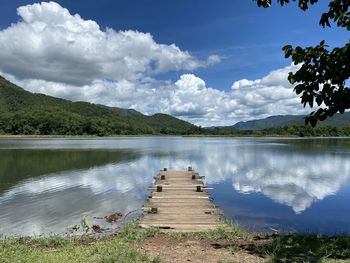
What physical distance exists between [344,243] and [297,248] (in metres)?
1.90

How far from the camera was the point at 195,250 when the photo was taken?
11.4 metres

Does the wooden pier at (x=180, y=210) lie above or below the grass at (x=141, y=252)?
below

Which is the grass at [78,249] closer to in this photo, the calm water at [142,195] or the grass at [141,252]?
the grass at [141,252]

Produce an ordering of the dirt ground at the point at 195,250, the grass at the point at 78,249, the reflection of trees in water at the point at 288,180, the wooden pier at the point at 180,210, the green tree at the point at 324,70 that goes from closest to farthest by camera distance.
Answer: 1. the green tree at the point at 324,70
2. the grass at the point at 78,249
3. the dirt ground at the point at 195,250
4. the wooden pier at the point at 180,210
5. the reflection of trees in water at the point at 288,180

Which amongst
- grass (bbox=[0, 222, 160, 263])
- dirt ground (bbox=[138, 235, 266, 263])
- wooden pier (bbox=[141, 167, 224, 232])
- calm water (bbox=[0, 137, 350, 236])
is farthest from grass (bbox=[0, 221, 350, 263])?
calm water (bbox=[0, 137, 350, 236])

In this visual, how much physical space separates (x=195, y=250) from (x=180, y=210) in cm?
737

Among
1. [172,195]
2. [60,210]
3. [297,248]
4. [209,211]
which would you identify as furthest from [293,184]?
[297,248]

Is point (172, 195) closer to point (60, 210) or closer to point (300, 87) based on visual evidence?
point (60, 210)

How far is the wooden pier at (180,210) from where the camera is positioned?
15.5 m

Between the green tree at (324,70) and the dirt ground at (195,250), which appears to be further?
the dirt ground at (195,250)

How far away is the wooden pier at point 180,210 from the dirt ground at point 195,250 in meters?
2.13

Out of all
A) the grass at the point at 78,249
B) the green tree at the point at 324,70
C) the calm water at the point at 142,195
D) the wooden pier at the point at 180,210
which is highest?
the green tree at the point at 324,70

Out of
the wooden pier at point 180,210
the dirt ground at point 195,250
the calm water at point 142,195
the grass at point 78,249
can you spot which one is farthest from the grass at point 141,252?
the calm water at point 142,195

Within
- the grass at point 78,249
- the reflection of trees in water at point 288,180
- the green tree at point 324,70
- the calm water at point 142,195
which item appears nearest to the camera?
the green tree at point 324,70
